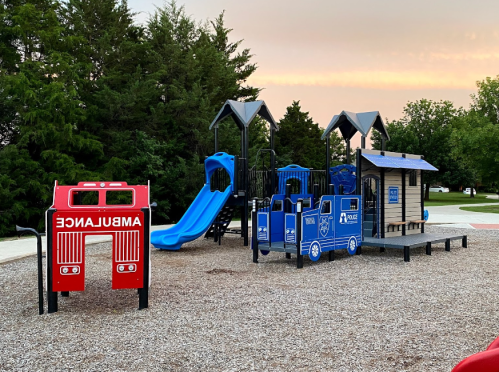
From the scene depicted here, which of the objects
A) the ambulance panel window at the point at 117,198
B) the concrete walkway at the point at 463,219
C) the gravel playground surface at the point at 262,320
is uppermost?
the ambulance panel window at the point at 117,198

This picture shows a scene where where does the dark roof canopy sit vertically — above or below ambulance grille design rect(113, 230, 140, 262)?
above

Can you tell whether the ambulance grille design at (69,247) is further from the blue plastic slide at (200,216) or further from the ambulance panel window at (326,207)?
the blue plastic slide at (200,216)

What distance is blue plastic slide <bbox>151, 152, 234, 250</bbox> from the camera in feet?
37.4

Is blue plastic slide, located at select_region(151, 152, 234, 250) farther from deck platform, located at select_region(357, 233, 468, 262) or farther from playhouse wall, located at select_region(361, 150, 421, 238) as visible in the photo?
deck platform, located at select_region(357, 233, 468, 262)

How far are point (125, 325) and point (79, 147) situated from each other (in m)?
16.5

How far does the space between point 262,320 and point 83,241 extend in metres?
2.36

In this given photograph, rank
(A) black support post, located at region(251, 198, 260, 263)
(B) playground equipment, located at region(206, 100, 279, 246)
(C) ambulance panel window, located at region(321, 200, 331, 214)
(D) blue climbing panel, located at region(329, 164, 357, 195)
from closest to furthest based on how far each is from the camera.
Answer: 1. (A) black support post, located at region(251, 198, 260, 263)
2. (C) ambulance panel window, located at region(321, 200, 331, 214)
3. (B) playground equipment, located at region(206, 100, 279, 246)
4. (D) blue climbing panel, located at region(329, 164, 357, 195)

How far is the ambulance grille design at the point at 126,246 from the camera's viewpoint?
5820 mm

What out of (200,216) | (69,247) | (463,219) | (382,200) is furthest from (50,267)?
(463,219)

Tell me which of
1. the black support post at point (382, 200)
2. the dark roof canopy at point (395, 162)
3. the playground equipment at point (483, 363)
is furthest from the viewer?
the black support post at point (382, 200)

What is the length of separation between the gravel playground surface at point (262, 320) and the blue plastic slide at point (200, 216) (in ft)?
6.86

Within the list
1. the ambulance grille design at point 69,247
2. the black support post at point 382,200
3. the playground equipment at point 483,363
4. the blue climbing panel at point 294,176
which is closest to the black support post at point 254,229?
the black support post at point 382,200

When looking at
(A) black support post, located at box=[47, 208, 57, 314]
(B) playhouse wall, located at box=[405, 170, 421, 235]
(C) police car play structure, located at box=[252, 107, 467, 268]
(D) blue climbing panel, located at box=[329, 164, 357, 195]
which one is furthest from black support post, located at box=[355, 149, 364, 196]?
(A) black support post, located at box=[47, 208, 57, 314]

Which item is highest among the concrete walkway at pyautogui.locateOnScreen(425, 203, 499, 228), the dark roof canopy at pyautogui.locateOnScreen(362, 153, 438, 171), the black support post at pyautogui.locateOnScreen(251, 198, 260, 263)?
the dark roof canopy at pyautogui.locateOnScreen(362, 153, 438, 171)
